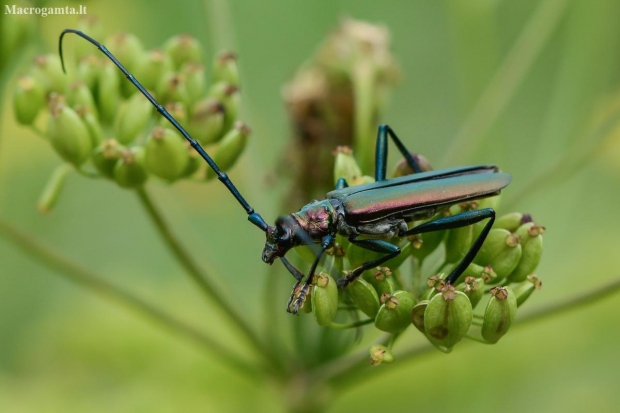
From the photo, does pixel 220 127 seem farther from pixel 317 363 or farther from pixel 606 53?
pixel 606 53

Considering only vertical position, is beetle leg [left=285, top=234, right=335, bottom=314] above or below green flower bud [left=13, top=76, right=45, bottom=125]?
below

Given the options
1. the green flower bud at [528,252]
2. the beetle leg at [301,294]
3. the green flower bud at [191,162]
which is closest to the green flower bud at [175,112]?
the green flower bud at [191,162]

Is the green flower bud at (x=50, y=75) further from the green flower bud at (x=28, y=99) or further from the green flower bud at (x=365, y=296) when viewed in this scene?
the green flower bud at (x=365, y=296)

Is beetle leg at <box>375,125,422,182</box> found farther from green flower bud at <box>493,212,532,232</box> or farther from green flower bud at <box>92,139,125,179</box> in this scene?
green flower bud at <box>92,139,125,179</box>

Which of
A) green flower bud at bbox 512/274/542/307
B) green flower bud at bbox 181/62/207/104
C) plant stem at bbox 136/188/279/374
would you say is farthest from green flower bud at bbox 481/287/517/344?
green flower bud at bbox 181/62/207/104

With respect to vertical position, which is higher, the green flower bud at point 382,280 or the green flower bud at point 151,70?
the green flower bud at point 151,70

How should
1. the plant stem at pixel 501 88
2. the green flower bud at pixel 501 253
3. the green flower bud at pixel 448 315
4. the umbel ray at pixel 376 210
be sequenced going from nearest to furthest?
the green flower bud at pixel 448 315, the green flower bud at pixel 501 253, the umbel ray at pixel 376 210, the plant stem at pixel 501 88

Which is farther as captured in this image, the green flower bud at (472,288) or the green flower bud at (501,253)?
the green flower bud at (501,253)

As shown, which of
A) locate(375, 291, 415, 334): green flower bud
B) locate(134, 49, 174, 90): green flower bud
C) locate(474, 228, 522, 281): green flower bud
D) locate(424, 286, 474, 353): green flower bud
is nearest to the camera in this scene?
locate(424, 286, 474, 353): green flower bud
